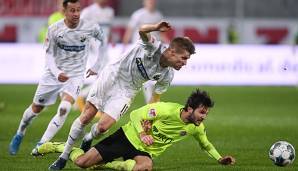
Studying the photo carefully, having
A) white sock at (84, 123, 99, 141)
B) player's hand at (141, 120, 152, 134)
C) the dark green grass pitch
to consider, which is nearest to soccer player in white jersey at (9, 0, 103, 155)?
the dark green grass pitch

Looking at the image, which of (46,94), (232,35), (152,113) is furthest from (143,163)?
(232,35)

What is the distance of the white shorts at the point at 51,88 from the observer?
37.9 ft

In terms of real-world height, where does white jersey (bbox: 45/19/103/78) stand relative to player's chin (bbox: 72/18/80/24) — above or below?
below

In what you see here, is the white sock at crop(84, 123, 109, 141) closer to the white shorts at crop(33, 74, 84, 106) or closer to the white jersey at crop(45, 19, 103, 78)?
the white shorts at crop(33, 74, 84, 106)

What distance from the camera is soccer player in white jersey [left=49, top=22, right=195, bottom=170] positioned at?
9461 millimetres

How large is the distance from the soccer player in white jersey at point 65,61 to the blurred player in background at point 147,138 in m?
1.72

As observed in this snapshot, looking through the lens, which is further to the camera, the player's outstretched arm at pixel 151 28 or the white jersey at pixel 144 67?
the white jersey at pixel 144 67

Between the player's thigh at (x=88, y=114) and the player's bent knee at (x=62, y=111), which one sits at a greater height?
the player's thigh at (x=88, y=114)

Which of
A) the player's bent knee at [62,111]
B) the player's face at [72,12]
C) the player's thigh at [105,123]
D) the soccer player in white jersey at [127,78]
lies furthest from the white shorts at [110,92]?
the player's face at [72,12]

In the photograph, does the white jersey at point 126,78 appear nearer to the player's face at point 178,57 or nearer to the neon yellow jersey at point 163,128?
the player's face at point 178,57

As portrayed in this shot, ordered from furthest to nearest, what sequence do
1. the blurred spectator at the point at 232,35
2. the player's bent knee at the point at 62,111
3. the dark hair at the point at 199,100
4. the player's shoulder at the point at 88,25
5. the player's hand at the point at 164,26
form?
the blurred spectator at the point at 232,35 → the player's shoulder at the point at 88,25 → the player's bent knee at the point at 62,111 → the dark hair at the point at 199,100 → the player's hand at the point at 164,26

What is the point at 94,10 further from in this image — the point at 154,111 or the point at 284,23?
the point at 284,23

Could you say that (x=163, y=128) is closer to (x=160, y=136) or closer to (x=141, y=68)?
(x=160, y=136)

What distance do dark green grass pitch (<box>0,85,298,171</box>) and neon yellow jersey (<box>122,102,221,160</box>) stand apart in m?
0.52
